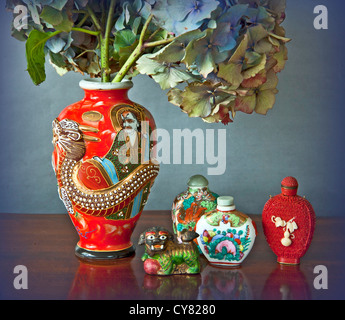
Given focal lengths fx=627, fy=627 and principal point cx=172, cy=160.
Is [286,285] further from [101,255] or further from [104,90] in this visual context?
[104,90]

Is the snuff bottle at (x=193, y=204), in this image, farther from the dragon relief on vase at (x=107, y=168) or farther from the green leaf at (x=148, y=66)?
the green leaf at (x=148, y=66)

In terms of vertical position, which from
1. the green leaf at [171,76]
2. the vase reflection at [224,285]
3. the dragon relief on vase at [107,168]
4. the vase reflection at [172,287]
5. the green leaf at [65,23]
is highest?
the green leaf at [65,23]

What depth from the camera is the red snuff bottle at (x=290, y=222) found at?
1.15m

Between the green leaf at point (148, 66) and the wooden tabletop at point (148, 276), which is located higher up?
the green leaf at point (148, 66)

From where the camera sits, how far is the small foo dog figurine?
43.6 inches

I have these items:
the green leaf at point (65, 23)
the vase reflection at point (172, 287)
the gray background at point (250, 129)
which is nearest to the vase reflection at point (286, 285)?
the vase reflection at point (172, 287)

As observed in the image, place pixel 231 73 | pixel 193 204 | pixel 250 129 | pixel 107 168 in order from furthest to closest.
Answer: pixel 250 129, pixel 193 204, pixel 107 168, pixel 231 73

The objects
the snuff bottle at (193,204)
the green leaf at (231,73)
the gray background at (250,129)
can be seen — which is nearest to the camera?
the green leaf at (231,73)

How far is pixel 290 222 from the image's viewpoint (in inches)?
45.2

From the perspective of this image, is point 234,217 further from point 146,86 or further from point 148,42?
point 146,86

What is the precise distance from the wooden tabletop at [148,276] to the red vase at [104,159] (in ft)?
0.30

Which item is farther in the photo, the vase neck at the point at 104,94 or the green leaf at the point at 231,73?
the vase neck at the point at 104,94

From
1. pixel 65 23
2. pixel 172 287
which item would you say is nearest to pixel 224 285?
pixel 172 287

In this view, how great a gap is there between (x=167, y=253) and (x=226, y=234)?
0.11m
